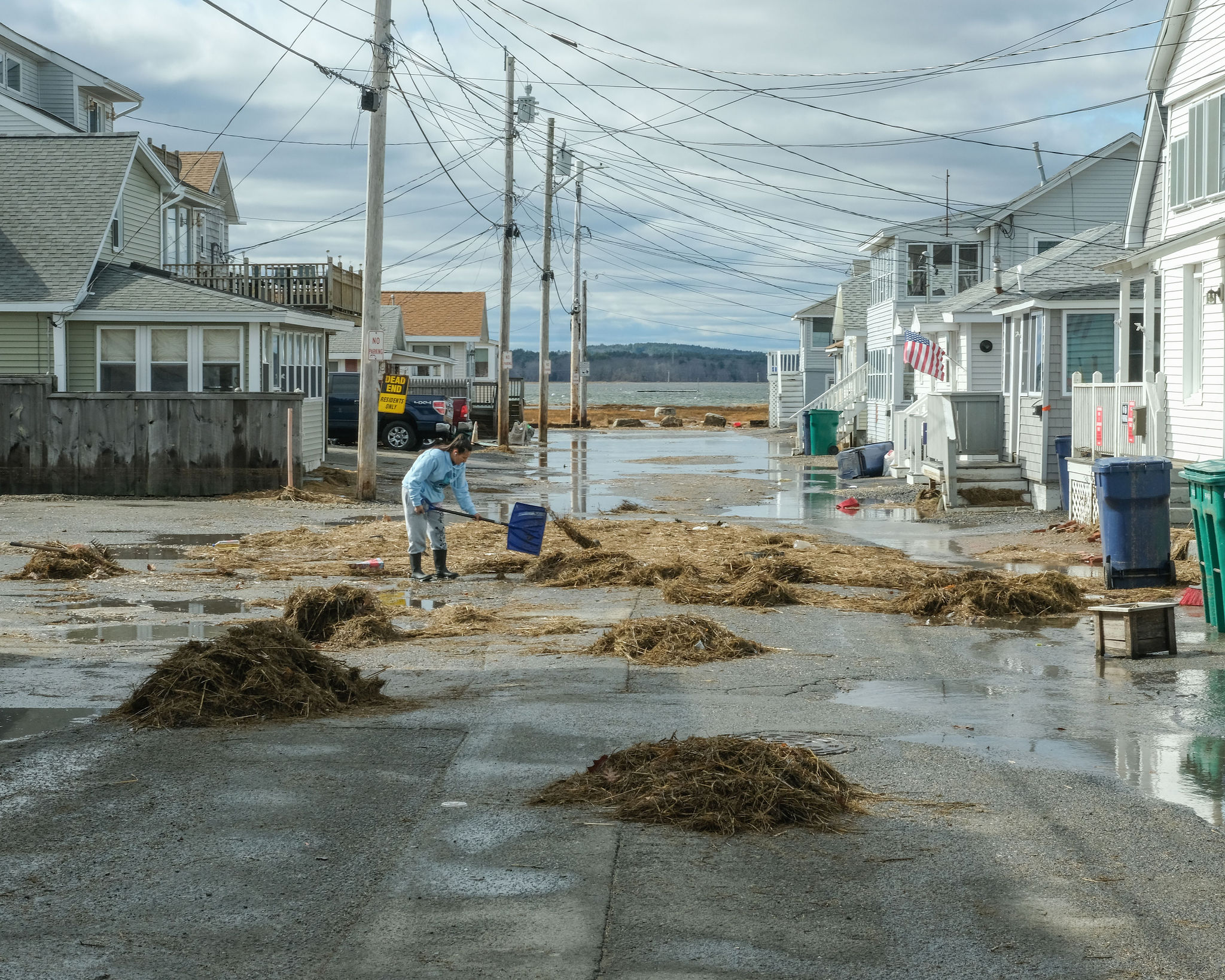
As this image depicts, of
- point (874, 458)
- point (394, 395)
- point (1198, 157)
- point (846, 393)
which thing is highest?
point (1198, 157)

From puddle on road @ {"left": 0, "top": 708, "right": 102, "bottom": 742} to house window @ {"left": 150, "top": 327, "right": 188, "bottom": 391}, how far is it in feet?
62.4

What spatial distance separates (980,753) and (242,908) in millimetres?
3891

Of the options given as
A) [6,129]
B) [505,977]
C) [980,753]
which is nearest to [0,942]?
[505,977]

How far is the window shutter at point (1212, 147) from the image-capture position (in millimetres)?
19297

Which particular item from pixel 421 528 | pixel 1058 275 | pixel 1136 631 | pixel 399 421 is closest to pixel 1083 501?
pixel 1058 275

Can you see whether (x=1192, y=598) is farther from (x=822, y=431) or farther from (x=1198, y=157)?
(x=822, y=431)

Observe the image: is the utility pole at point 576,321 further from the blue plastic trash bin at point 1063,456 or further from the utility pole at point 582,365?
the blue plastic trash bin at point 1063,456

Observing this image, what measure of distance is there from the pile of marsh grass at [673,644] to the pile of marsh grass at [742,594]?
2.03 meters

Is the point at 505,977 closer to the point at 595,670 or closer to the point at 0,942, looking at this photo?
the point at 0,942

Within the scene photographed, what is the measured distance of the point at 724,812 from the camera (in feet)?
18.7

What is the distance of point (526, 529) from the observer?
560 inches

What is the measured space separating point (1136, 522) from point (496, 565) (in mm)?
6449

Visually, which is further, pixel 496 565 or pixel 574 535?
pixel 574 535

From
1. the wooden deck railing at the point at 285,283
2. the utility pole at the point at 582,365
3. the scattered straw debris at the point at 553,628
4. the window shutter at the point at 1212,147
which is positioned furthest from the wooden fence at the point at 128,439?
the utility pole at the point at 582,365
